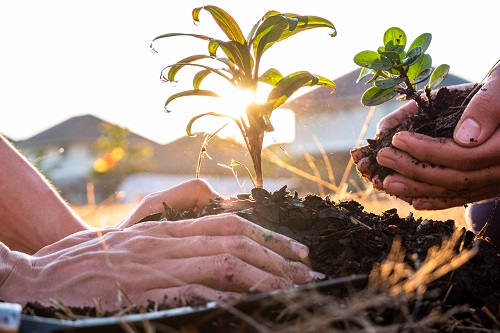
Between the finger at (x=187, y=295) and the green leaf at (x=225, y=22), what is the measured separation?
3.57 ft

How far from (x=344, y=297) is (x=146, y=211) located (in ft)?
3.49

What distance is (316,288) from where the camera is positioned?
1064 mm

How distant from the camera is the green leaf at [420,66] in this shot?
6.64 ft

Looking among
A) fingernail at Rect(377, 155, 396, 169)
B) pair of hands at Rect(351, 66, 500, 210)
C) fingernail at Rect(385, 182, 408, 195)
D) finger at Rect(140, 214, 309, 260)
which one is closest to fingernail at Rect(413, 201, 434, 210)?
pair of hands at Rect(351, 66, 500, 210)

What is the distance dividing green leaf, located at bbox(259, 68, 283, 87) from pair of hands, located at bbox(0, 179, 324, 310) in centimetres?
83

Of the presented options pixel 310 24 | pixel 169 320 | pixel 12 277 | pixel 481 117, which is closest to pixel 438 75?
pixel 481 117

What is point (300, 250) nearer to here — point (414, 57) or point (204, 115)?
point (204, 115)

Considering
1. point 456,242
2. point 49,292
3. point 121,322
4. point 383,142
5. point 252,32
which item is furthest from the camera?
point 383,142

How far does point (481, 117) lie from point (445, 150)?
0.54 ft

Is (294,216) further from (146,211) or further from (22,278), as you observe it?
(22,278)

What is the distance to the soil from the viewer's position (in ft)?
3.12

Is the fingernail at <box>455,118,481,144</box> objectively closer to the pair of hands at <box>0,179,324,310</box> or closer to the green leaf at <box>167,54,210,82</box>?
the pair of hands at <box>0,179,324,310</box>

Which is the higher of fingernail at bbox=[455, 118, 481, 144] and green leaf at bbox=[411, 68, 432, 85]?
green leaf at bbox=[411, 68, 432, 85]

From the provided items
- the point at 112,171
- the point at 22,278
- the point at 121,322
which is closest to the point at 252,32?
the point at 22,278
